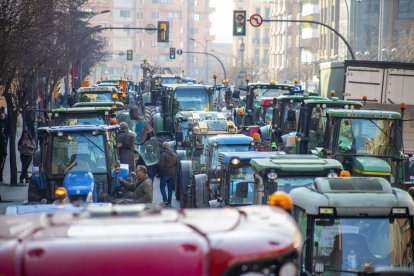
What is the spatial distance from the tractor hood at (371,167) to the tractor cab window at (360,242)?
8.86 m

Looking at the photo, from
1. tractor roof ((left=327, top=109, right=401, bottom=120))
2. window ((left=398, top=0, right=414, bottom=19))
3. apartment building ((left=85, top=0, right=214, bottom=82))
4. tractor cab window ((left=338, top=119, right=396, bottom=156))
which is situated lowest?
apartment building ((left=85, top=0, right=214, bottom=82))

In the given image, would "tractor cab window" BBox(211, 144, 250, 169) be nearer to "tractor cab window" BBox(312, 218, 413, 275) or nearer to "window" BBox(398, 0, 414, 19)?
"tractor cab window" BBox(312, 218, 413, 275)

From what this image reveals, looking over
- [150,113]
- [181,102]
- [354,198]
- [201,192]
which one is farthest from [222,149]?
[150,113]

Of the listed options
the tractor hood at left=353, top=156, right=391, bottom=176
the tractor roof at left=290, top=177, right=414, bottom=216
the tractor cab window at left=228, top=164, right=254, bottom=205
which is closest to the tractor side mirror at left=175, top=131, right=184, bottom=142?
the tractor hood at left=353, top=156, right=391, bottom=176

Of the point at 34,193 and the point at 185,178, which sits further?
the point at 185,178

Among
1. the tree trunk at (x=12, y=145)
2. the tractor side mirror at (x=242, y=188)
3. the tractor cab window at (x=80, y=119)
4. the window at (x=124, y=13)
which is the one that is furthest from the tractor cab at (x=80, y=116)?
the window at (x=124, y=13)

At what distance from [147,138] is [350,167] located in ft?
33.4

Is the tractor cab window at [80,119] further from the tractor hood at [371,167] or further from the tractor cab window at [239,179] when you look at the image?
the tractor cab window at [239,179]

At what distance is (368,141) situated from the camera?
20.0 m

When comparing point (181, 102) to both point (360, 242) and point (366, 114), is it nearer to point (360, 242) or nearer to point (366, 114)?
point (366, 114)

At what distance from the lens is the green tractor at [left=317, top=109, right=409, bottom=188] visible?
64.7 ft

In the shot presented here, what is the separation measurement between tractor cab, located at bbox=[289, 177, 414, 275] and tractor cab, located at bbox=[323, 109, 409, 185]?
9.05 meters

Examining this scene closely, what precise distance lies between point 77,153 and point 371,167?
16.5 feet

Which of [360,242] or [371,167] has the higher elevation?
[360,242]
